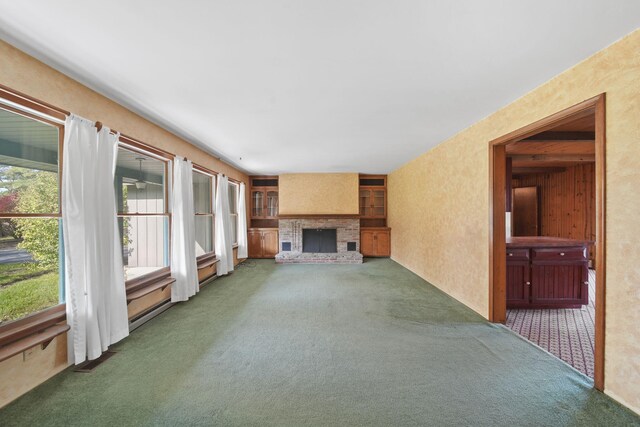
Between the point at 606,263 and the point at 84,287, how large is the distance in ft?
13.6

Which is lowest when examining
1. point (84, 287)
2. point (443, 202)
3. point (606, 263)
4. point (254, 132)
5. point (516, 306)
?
point (516, 306)

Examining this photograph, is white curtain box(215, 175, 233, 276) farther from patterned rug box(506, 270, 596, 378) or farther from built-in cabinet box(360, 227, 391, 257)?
patterned rug box(506, 270, 596, 378)

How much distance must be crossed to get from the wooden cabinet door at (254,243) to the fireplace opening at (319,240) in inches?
52.7

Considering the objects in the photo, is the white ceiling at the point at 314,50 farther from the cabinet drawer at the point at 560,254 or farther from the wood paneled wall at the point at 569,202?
the wood paneled wall at the point at 569,202

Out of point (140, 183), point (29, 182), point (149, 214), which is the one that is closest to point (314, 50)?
point (149, 214)

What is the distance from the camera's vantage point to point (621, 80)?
1.64 metres

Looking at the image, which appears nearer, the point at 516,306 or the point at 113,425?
the point at 113,425

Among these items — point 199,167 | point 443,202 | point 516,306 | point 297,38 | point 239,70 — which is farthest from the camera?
point 199,167

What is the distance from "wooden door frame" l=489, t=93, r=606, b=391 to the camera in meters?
1.75

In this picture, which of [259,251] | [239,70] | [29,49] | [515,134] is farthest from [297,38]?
[259,251]

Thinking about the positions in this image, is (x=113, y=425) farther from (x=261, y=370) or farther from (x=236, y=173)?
(x=236, y=173)

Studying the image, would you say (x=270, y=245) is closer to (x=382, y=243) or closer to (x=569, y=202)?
(x=382, y=243)

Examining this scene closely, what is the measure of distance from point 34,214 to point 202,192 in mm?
3355

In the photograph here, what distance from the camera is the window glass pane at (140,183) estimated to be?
393 cm
